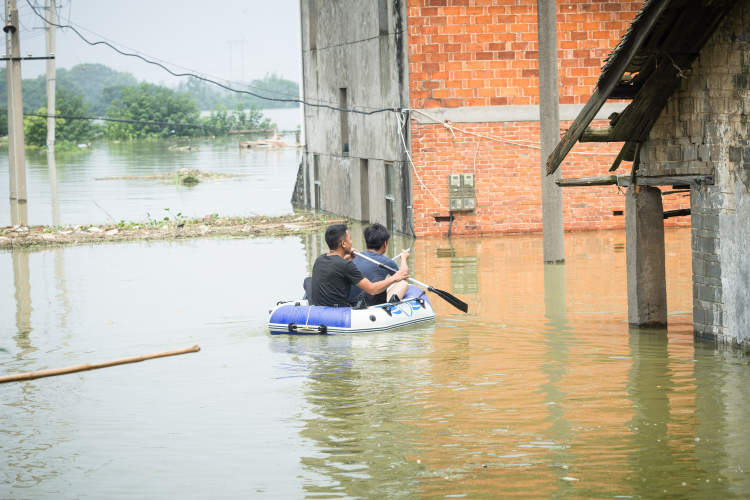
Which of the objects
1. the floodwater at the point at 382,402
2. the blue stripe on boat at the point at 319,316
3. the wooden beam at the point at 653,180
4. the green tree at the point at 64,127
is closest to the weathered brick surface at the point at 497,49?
the floodwater at the point at 382,402

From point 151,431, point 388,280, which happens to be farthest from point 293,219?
point 151,431

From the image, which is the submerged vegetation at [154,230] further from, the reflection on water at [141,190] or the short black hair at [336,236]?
the short black hair at [336,236]

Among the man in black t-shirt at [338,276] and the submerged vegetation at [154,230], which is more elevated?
the submerged vegetation at [154,230]

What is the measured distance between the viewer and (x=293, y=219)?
93.4ft

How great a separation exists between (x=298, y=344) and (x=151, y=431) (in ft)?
12.0

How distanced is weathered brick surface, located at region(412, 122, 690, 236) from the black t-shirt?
971cm

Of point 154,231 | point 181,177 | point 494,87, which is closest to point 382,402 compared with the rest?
point 494,87

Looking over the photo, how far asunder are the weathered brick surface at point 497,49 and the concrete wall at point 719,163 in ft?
37.7

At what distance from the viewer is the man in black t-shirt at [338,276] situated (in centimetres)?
1315

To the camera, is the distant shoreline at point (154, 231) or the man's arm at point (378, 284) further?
the distant shoreline at point (154, 231)

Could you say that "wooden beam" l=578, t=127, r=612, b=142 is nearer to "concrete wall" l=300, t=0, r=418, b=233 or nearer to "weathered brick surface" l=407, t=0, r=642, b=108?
"weathered brick surface" l=407, t=0, r=642, b=108

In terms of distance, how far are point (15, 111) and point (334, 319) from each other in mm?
26135

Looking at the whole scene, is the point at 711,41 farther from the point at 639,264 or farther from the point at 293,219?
the point at 293,219

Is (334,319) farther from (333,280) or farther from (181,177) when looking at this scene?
(181,177)
